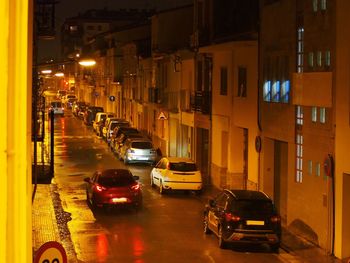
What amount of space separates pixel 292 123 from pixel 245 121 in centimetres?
558

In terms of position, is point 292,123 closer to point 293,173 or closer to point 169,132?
point 293,173

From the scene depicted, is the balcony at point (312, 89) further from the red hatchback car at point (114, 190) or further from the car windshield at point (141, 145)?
the car windshield at point (141, 145)

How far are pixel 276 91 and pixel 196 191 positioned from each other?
22.9ft

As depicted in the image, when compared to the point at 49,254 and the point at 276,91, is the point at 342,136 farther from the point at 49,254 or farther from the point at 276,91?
the point at 49,254

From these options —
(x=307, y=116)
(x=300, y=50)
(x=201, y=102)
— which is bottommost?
(x=307, y=116)

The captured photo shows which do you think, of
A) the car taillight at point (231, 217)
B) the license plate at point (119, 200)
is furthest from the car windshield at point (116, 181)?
the car taillight at point (231, 217)

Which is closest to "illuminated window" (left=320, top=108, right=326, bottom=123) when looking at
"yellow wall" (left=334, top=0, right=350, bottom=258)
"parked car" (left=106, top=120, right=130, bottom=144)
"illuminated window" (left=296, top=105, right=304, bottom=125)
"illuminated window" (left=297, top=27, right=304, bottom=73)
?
"yellow wall" (left=334, top=0, right=350, bottom=258)

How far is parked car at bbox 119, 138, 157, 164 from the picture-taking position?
38.0 meters

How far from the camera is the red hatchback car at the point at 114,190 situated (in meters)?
23.4

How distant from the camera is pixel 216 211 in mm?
18469
